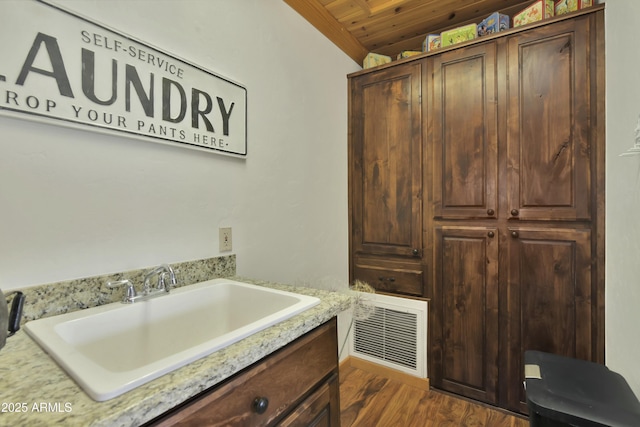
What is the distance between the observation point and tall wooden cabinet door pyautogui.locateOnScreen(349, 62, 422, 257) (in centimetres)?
194

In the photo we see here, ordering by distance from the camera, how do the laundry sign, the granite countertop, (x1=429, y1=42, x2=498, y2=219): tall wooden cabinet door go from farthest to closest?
(x1=429, y1=42, x2=498, y2=219): tall wooden cabinet door
the laundry sign
the granite countertop

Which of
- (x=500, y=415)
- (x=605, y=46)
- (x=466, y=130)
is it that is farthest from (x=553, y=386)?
(x=605, y=46)

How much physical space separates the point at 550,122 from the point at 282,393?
5.99ft

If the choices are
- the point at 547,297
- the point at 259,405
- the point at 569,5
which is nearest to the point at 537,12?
the point at 569,5

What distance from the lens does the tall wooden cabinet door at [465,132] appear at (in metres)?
1.71

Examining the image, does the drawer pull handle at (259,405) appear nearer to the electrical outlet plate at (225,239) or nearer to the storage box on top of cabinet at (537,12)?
the electrical outlet plate at (225,239)

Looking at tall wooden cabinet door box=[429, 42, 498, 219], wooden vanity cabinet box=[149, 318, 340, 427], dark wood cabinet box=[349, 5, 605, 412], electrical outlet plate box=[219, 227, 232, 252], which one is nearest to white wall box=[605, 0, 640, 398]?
dark wood cabinet box=[349, 5, 605, 412]

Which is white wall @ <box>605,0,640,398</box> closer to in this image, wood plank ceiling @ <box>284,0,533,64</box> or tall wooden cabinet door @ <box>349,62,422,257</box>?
wood plank ceiling @ <box>284,0,533,64</box>

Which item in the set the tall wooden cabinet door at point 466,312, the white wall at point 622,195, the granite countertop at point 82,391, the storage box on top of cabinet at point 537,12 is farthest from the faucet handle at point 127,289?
the storage box on top of cabinet at point 537,12

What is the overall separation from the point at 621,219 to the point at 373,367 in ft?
5.43

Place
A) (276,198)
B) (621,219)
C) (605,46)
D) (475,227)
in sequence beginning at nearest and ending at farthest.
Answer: (621,219) → (605,46) → (276,198) → (475,227)

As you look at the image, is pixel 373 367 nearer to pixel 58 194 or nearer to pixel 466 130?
pixel 466 130

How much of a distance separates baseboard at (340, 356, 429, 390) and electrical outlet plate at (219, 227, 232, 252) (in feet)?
4.56

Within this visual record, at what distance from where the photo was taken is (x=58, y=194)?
2.81 ft
